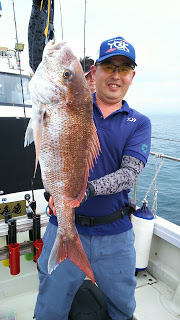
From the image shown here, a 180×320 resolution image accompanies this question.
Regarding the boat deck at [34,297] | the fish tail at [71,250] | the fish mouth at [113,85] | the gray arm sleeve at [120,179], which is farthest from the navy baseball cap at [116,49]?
the boat deck at [34,297]

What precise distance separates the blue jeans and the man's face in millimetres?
1238

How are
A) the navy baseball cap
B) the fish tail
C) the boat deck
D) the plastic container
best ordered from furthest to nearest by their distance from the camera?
the plastic container, the boat deck, the navy baseball cap, the fish tail

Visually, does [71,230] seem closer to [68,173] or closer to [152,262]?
[68,173]

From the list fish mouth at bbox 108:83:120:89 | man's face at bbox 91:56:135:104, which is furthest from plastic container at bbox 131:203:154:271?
fish mouth at bbox 108:83:120:89

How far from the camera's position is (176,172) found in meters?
15.0

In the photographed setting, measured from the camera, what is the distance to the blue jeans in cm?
209

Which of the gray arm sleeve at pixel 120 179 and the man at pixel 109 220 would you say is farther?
the man at pixel 109 220

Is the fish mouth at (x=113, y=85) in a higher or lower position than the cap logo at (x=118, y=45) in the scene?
lower

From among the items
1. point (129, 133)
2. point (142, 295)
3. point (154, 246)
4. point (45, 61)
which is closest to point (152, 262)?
point (154, 246)

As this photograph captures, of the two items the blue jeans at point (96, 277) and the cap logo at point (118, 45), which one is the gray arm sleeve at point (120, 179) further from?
the cap logo at point (118, 45)

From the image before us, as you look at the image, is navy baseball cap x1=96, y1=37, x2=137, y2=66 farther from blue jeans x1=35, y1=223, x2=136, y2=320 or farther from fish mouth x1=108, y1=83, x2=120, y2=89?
blue jeans x1=35, y1=223, x2=136, y2=320

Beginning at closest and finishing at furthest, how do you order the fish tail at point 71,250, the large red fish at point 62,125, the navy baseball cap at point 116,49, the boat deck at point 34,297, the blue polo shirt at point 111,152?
the large red fish at point 62,125
the fish tail at point 71,250
the navy baseball cap at point 116,49
the blue polo shirt at point 111,152
the boat deck at point 34,297

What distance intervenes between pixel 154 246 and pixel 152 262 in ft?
0.80

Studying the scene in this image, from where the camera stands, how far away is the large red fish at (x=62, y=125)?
158 cm
